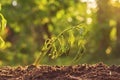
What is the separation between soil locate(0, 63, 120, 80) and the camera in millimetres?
2699

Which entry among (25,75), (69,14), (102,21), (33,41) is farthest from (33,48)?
(25,75)

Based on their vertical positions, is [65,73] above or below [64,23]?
below

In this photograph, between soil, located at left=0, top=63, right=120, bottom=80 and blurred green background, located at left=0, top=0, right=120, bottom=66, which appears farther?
blurred green background, located at left=0, top=0, right=120, bottom=66

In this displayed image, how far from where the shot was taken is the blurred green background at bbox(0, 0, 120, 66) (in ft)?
34.2

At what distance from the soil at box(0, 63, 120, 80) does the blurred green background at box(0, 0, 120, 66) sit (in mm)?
6904

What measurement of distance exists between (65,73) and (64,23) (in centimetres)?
790

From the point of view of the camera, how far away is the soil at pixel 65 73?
2.70 metres

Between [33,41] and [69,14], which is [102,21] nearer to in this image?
[69,14]

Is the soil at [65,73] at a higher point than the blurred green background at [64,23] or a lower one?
lower

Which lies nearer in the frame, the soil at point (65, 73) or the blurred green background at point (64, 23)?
the soil at point (65, 73)

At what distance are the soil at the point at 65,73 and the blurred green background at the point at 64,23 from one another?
22.7ft

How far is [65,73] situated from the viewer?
283 centimetres

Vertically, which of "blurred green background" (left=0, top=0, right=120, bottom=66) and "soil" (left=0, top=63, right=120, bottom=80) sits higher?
"blurred green background" (left=0, top=0, right=120, bottom=66)

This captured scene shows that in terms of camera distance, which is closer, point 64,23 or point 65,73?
point 65,73
